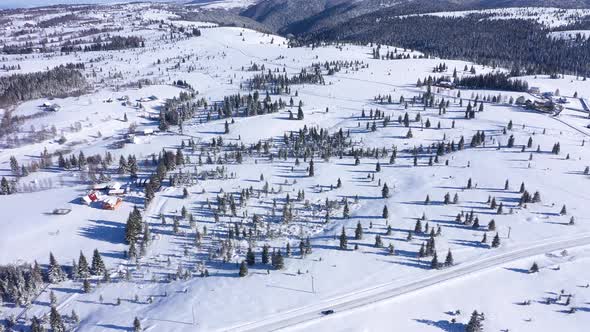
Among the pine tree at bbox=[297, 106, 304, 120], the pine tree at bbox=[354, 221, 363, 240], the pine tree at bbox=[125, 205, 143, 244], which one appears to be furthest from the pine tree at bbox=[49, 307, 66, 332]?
the pine tree at bbox=[297, 106, 304, 120]

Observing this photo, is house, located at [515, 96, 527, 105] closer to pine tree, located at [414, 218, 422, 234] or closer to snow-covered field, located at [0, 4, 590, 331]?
snow-covered field, located at [0, 4, 590, 331]

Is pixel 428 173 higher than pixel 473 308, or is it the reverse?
pixel 428 173

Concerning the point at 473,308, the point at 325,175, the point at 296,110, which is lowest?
the point at 473,308

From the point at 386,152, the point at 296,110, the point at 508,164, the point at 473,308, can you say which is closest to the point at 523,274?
the point at 473,308

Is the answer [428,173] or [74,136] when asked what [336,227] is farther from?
[74,136]

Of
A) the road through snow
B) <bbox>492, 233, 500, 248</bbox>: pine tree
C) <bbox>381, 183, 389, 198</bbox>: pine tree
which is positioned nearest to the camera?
the road through snow

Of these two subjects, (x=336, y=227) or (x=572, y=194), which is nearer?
(x=336, y=227)

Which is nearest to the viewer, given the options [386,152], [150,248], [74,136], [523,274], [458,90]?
[523,274]
